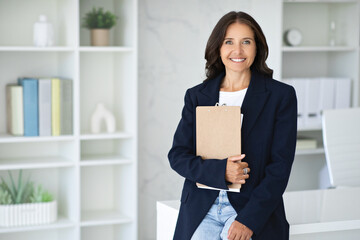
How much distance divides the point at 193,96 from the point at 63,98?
1.47 metres

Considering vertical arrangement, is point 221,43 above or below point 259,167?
above

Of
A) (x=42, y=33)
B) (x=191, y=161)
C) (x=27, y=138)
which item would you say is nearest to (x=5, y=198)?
(x=27, y=138)

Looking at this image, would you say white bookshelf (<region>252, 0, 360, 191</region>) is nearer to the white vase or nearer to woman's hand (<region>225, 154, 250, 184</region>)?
the white vase

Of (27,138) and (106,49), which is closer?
(27,138)

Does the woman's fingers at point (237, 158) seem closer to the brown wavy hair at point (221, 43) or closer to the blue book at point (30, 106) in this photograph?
the brown wavy hair at point (221, 43)

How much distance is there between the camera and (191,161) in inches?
72.1

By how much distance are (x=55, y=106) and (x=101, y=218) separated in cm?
73

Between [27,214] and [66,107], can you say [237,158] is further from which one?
[27,214]

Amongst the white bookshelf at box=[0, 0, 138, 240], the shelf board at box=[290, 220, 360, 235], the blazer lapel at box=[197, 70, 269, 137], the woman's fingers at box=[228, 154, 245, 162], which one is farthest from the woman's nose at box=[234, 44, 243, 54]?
the white bookshelf at box=[0, 0, 138, 240]

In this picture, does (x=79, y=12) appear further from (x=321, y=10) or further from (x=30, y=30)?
(x=321, y=10)

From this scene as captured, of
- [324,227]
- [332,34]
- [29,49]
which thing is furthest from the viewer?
[332,34]

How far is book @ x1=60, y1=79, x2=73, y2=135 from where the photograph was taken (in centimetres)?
322

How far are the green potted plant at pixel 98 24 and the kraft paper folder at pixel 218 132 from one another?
1.67m

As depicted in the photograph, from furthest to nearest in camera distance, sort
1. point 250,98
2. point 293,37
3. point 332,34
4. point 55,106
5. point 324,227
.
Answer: point 332,34 < point 293,37 < point 55,106 < point 324,227 < point 250,98
